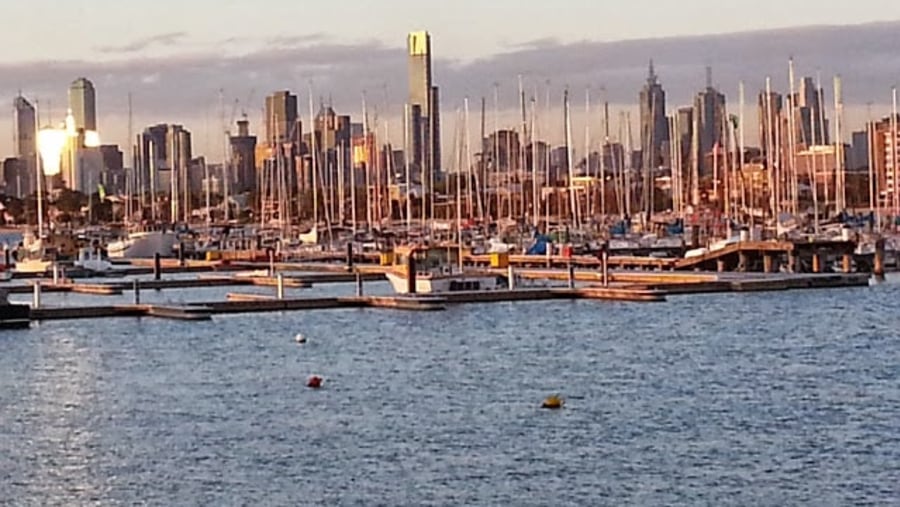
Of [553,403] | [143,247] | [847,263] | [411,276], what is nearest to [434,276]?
[411,276]

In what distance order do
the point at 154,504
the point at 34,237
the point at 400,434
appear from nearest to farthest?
the point at 154,504
the point at 400,434
the point at 34,237

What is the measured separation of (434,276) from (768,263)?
17.6m

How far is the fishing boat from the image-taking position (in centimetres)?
6750

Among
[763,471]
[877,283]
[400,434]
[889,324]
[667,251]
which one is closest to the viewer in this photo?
[763,471]

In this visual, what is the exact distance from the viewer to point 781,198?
108812mm

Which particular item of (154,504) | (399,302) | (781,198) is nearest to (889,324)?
(399,302)

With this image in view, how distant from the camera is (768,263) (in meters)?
79.9

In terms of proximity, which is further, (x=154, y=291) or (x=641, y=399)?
(x=154, y=291)

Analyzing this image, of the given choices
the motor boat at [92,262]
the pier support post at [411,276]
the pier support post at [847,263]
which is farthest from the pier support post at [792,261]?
the motor boat at [92,262]

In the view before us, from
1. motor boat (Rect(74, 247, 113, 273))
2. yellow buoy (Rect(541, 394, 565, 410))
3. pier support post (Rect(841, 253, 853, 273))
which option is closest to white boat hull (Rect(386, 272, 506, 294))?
pier support post (Rect(841, 253, 853, 273))

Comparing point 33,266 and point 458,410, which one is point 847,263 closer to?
point 33,266

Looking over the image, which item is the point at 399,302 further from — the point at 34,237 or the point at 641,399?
the point at 34,237

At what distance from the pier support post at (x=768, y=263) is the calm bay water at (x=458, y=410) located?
15.9 meters

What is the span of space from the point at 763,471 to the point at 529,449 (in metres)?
4.21
